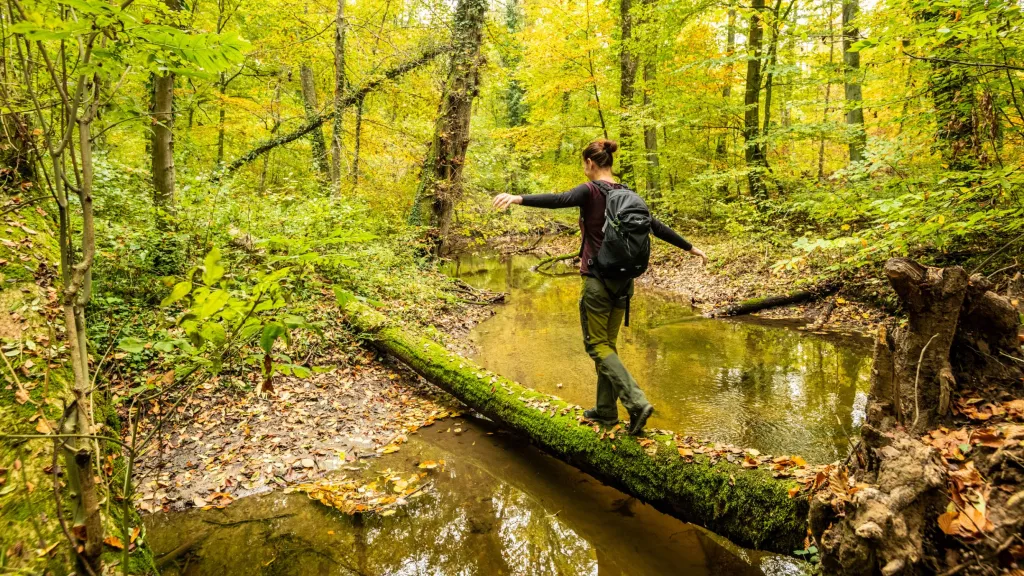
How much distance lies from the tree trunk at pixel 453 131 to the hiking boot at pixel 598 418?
7.87 metres

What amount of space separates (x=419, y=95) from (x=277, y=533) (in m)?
9.79

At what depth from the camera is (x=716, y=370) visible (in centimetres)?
690

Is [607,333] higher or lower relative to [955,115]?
lower

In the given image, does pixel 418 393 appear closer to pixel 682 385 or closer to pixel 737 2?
pixel 682 385

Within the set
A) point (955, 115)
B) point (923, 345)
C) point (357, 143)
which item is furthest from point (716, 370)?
point (357, 143)

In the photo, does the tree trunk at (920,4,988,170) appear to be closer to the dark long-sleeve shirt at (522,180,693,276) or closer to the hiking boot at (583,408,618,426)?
the dark long-sleeve shirt at (522,180,693,276)

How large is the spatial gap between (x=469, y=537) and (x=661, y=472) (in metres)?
1.66

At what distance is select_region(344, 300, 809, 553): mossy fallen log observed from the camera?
Answer: 2.95 meters

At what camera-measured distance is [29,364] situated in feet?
9.82

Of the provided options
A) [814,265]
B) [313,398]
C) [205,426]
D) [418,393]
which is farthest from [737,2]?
[205,426]

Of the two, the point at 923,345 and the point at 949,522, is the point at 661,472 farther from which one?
the point at 923,345

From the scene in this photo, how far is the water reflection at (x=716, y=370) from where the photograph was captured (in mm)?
5125

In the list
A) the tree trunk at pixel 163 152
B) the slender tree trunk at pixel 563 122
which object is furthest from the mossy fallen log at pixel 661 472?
the slender tree trunk at pixel 563 122

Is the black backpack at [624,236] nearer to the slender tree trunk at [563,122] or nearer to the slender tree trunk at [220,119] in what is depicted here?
the slender tree trunk at [220,119]
